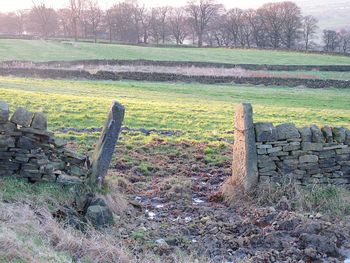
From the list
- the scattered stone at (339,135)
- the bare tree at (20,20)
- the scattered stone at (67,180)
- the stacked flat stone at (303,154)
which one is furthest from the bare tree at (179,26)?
the scattered stone at (67,180)

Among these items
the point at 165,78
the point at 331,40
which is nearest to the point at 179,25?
the point at 331,40

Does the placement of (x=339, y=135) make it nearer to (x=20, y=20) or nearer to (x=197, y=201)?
(x=197, y=201)

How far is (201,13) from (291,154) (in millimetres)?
93321

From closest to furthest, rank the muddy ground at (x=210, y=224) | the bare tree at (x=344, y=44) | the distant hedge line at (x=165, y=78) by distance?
1. the muddy ground at (x=210, y=224)
2. the distant hedge line at (x=165, y=78)
3. the bare tree at (x=344, y=44)

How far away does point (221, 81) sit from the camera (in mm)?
35844

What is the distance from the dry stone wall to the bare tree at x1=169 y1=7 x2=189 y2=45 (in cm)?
8525

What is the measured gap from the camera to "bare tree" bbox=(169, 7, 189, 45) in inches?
3718

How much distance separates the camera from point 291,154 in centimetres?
954

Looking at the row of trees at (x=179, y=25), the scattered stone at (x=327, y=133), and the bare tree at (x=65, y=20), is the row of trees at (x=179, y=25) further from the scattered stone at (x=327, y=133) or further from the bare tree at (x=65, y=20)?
the scattered stone at (x=327, y=133)

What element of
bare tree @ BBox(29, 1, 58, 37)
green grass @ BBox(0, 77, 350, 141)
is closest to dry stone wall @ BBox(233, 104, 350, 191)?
green grass @ BBox(0, 77, 350, 141)

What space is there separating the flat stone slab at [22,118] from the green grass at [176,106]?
182 inches

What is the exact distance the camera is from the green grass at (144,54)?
173ft

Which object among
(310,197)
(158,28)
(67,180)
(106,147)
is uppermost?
(158,28)


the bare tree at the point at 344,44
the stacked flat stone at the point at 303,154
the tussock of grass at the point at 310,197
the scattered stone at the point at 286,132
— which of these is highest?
the bare tree at the point at 344,44
